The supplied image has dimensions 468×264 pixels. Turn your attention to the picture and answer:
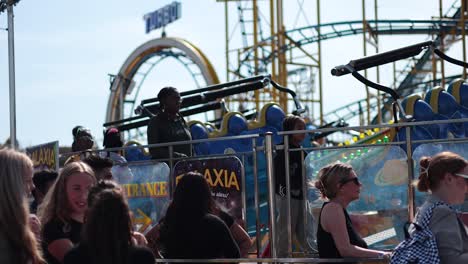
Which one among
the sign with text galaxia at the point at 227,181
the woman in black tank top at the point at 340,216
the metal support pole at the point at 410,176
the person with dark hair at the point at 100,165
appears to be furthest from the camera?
the sign with text galaxia at the point at 227,181

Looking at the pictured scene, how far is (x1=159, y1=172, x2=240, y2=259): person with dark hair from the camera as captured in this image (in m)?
6.04

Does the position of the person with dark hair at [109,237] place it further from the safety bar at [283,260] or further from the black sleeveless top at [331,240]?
the black sleeveless top at [331,240]

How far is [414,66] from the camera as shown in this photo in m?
29.6

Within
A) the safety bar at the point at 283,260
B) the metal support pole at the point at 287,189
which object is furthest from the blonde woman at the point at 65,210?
the metal support pole at the point at 287,189

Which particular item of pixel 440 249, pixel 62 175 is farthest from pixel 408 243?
pixel 62 175

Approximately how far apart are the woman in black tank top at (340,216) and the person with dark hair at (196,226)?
0.76 m

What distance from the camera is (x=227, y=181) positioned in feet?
27.0

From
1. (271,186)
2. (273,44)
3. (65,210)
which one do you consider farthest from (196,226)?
(273,44)

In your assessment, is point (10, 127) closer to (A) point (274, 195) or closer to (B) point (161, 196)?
(B) point (161, 196)

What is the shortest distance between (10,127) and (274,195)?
6.04 meters

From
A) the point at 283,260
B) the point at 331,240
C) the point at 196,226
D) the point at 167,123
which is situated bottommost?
the point at 283,260

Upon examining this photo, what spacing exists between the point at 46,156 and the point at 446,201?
5.65m

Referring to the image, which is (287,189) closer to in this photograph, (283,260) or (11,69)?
(283,260)

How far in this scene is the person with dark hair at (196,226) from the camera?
19.8 feet
